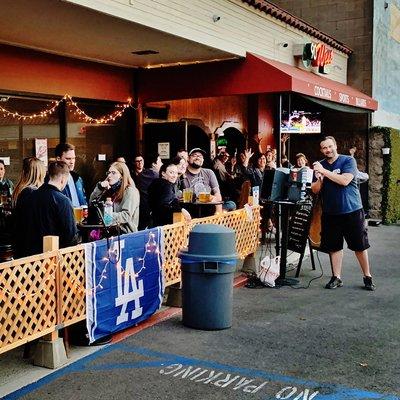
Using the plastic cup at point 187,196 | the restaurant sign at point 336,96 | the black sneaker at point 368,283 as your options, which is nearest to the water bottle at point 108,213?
the plastic cup at point 187,196

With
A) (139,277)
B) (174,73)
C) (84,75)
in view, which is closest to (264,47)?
(174,73)

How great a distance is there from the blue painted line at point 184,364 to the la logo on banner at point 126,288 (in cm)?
41

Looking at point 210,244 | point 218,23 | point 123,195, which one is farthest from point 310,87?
point 210,244

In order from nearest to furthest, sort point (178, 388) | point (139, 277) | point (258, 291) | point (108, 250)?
point (178, 388) < point (108, 250) < point (139, 277) < point (258, 291)

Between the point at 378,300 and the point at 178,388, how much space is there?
3.76 m

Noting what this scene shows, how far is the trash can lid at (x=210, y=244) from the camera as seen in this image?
19.5 ft

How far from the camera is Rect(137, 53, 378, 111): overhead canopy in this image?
11.4 m

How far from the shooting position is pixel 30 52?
33.9 feet

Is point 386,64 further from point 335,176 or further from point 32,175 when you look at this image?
point 32,175

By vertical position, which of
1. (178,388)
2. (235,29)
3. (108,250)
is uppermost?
(235,29)

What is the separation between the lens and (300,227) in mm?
9039

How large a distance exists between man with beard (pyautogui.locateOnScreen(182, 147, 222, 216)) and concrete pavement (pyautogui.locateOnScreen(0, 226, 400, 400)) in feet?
6.75

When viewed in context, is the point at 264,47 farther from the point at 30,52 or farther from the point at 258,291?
the point at 258,291

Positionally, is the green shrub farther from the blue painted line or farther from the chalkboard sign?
the blue painted line
